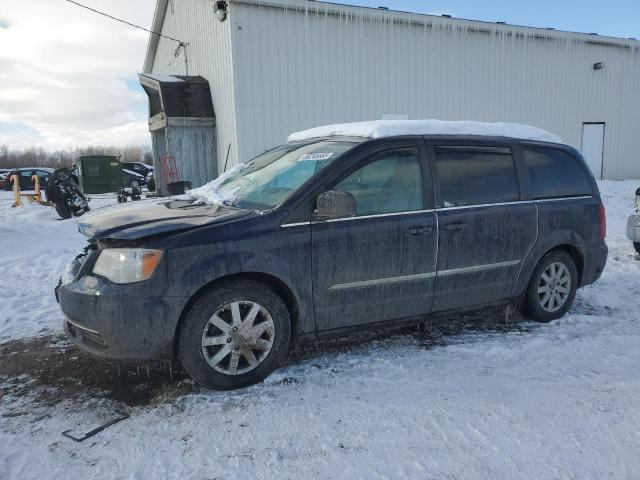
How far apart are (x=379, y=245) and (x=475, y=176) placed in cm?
117

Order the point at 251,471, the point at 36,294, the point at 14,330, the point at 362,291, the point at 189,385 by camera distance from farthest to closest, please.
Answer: the point at 36,294 → the point at 14,330 → the point at 362,291 → the point at 189,385 → the point at 251,471

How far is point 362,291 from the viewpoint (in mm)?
3568

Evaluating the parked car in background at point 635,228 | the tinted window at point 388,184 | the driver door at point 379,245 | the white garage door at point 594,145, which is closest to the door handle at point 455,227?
the driver door at point 379,245

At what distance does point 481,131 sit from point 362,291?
1.83 meters

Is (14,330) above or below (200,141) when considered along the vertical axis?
below

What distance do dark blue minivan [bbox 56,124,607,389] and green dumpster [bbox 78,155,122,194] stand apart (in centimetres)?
1765

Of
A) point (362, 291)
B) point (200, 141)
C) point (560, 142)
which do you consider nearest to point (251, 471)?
point (362, 291)

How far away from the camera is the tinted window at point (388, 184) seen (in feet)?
11.8

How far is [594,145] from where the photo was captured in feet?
61.1

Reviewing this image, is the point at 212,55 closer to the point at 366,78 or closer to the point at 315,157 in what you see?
the point at 366,78

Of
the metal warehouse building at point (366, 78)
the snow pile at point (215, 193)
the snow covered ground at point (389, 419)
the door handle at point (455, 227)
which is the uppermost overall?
the metal warehouse building at point (366, 78)

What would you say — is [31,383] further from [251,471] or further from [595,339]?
[595,339]

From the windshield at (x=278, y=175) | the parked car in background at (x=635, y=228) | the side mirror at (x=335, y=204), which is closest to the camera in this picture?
the side mirror at (x=335, y=204)

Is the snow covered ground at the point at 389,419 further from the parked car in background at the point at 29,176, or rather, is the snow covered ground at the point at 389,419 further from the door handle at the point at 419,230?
the parked car in background at the point at 29,176
